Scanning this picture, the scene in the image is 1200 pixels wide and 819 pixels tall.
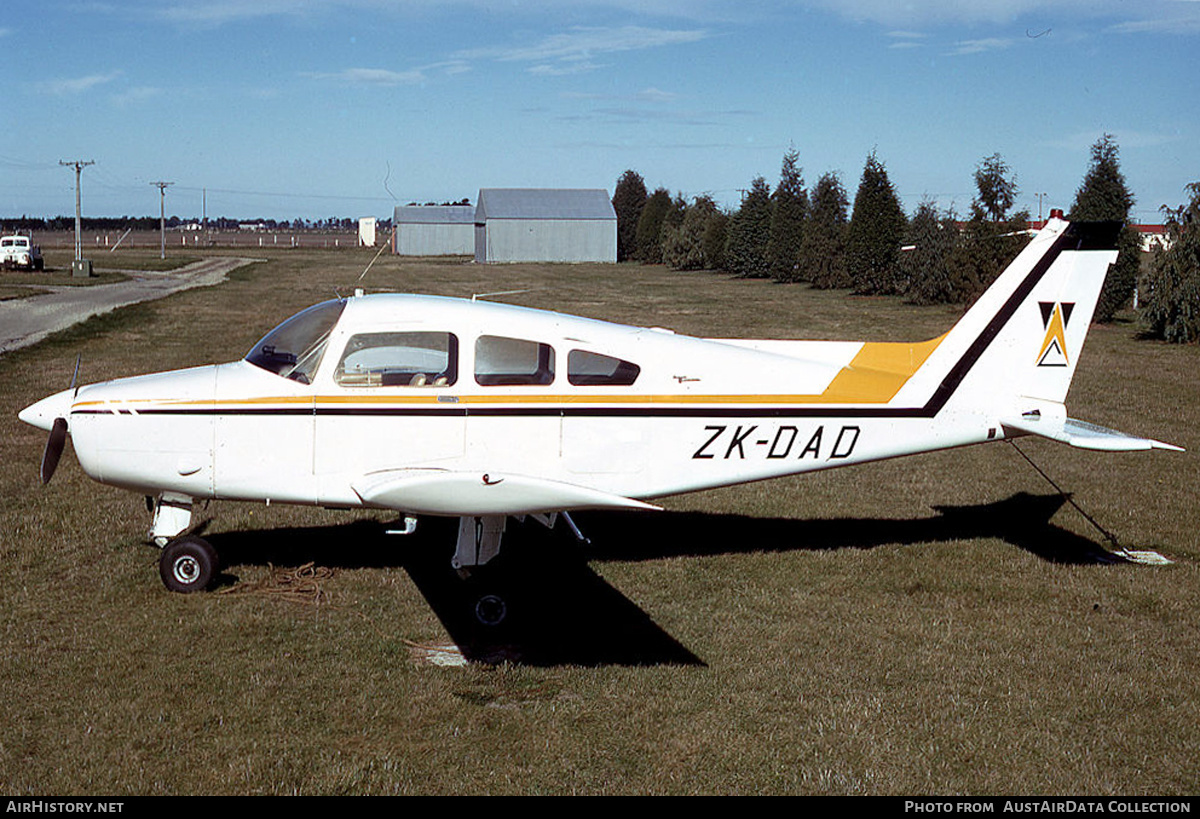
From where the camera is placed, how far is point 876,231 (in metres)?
46.5

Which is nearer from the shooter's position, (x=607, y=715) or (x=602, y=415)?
(x=607, y=715)

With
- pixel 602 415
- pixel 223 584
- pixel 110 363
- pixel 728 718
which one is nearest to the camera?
pixel 728 718

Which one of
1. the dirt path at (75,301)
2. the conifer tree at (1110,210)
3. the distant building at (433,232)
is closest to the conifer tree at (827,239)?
the conifer tree at (1110,210)

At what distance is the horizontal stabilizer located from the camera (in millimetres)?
8344

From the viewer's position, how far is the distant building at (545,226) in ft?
281

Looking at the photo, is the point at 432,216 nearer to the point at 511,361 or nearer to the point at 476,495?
the point at 511,361

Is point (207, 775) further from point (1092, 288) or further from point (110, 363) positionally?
point (110, 363)

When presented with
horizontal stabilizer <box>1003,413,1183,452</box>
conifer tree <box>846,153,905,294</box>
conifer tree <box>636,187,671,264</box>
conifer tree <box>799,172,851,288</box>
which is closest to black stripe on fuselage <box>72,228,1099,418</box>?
horizontal stabilizer <box>1003,413,1183,452</box>

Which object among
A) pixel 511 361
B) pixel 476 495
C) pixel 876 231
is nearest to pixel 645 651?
pixel 476 495

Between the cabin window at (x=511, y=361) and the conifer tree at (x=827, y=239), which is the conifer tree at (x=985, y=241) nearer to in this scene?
the conifer tree at (x=827, y=239)

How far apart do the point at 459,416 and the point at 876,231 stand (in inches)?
1642

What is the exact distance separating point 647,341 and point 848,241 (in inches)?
1659

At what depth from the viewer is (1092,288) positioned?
921 centimetres
